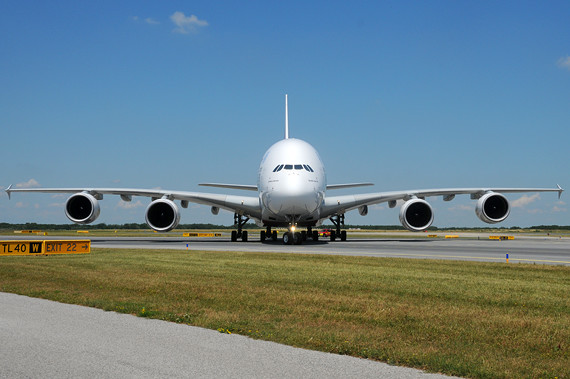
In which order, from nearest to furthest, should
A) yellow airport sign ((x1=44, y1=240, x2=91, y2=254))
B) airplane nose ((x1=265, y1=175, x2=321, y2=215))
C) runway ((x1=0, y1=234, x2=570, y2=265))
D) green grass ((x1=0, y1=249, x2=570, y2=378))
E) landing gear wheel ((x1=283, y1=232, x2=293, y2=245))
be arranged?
1. green grass ((x1=0, y1=249, x2=570, y2=378))
2. runway ((x1=0, y1=234, x2=570, y2=265))
3. yellow airport sign ((x1=44, y1=240, x2=91, y2=254))
4. airplane nose ((x1=265, y1=175, x2=321, y2=215))
5. landing gear wheel ((x1=283, y1=232, x2=293, y2=245))

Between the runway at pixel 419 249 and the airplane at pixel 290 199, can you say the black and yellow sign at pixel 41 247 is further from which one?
the airplane at pixel 290 199

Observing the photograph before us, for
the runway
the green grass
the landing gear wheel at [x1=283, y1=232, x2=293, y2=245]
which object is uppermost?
the landing gear wheel at [x1=283, y1=232, x2=293, y2=245]

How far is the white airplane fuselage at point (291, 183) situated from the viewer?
88.3 feet

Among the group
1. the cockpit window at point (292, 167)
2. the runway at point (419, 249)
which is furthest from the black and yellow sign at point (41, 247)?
the cockpit window at point (292, 167)

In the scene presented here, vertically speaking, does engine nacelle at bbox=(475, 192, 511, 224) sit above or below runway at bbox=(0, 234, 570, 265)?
above

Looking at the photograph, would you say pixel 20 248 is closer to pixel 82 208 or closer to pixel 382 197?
pixel 82 208

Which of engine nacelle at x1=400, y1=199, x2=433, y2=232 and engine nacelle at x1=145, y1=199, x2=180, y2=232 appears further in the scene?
engine nacelle at x1=400, y1=199, x2=433, y2=232

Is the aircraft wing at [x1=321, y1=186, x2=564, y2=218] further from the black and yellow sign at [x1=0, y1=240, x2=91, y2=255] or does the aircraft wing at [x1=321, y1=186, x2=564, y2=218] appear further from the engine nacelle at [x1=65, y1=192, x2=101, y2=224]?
the black and yellow sign at [x1=0, y1=240, x2=91, y2=255]

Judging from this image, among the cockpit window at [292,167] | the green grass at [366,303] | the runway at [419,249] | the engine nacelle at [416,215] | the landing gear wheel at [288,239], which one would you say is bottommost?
the green grass at [366,303]

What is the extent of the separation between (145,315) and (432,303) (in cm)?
464

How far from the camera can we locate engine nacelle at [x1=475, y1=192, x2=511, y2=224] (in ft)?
101

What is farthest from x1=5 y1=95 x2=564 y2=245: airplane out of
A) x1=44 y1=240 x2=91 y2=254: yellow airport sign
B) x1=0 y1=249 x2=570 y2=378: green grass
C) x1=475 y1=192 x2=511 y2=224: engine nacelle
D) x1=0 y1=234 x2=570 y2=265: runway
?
x1=0 y1=249 x2=570 y2=378: green grass

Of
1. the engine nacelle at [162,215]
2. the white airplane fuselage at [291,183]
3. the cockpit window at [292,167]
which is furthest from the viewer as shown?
→ the engine nacelle at [162,215]

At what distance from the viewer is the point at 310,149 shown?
30156 mm
